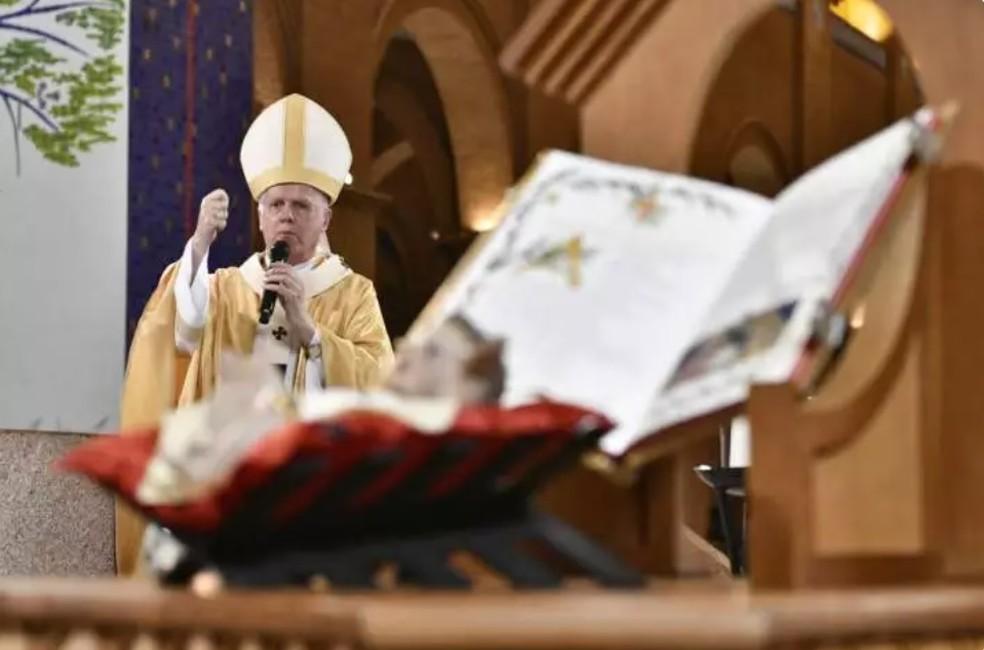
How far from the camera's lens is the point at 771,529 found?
59.9 inches

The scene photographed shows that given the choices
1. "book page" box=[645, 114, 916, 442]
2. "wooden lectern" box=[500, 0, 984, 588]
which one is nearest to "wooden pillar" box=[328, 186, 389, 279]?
"wooden lectern" box=[500, 0, 984, 588]

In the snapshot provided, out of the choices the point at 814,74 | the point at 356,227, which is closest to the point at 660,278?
the point at 356,227

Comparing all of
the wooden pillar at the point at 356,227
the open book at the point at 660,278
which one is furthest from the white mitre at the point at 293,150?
the open book at the point at 660,278

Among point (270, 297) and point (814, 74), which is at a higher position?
point (814, 74)

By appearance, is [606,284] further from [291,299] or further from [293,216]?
[293,216]

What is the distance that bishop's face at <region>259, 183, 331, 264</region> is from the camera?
5270 mm

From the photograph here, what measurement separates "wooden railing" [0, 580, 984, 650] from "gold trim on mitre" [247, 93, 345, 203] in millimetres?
3954

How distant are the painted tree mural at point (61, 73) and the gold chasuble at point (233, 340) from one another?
1046 mm

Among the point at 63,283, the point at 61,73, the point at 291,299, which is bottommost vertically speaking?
the point at 291,299

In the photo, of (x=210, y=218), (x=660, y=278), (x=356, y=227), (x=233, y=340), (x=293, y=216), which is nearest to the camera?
(x=660, y=278)

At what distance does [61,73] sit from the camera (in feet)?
19.6

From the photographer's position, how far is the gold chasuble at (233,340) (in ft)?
16.2

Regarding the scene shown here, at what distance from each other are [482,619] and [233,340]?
13.6ft

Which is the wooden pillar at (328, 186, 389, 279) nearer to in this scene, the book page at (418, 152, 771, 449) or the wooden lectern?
the wooden lectern
